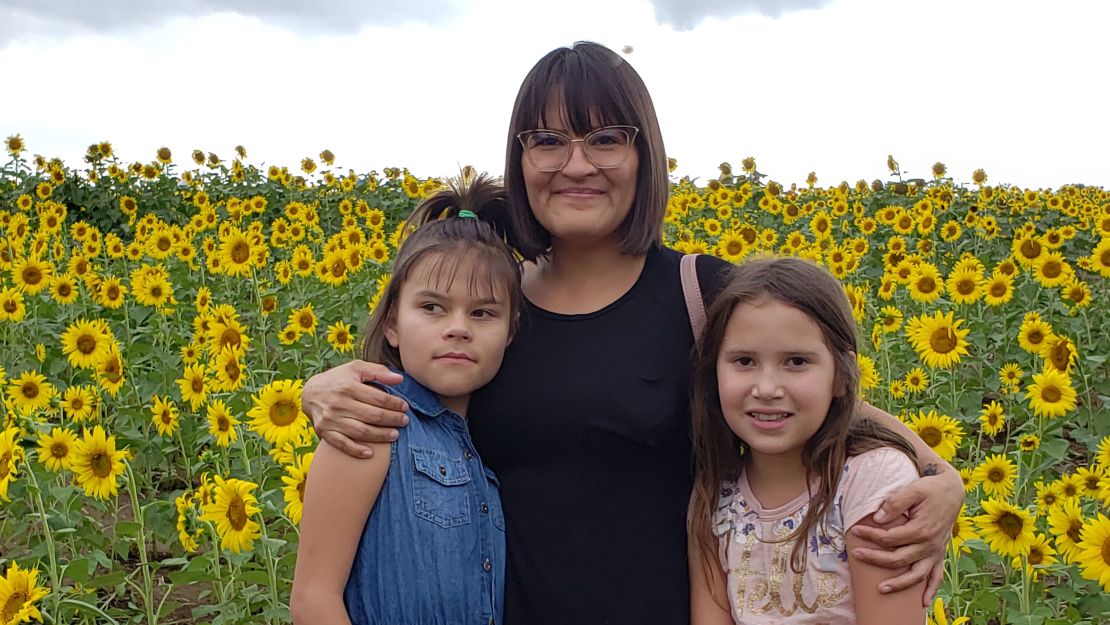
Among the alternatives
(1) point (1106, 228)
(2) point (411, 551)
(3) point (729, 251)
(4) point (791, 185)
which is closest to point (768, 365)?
(2) point (411, 551)

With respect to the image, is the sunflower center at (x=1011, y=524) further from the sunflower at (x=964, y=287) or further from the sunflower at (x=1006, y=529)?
the sunflower at (x=964, y=287)

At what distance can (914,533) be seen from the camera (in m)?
2.08

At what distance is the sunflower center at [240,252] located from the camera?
661 cm

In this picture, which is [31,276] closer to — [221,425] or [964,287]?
[221,425]

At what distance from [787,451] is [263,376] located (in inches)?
162

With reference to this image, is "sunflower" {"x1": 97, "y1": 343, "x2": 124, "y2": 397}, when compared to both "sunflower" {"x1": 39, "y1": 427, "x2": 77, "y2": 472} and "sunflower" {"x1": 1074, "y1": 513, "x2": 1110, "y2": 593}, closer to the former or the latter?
"sunflower" {"x1": 39, "y1": 427, "x2": 77, "y2": 472}

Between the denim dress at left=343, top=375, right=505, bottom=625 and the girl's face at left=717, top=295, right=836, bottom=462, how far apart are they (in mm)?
622

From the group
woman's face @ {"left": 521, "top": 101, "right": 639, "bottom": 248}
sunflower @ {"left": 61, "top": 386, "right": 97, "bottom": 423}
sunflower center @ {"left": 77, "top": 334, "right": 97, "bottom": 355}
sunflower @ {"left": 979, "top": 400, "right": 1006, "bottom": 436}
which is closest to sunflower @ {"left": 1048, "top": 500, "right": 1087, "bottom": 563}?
sunflower @ {"left": 979, "top": 400, "right": 1006, "bottom": 436}

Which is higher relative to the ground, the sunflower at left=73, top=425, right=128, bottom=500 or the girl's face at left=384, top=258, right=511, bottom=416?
the girl's face at left=384, top=258, right=511, bottom=416

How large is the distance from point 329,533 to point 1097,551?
203cm

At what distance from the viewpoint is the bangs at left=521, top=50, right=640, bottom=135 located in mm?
2439

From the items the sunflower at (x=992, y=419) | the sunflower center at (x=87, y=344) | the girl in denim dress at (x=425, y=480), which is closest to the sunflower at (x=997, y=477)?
the sunflower at (x=992, y=419)

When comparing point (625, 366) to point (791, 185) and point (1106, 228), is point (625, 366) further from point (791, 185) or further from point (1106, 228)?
point (791, 185)

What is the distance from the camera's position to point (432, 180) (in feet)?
36.3
